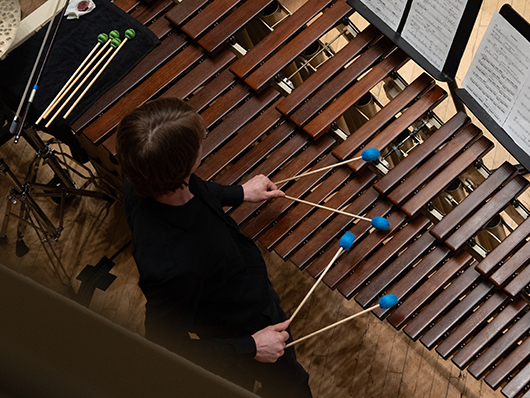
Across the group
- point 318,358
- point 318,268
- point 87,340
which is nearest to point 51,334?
point 87,340

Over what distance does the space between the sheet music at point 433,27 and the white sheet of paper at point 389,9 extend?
53 millimetres

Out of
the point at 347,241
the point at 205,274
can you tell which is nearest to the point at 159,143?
the point at 205,274

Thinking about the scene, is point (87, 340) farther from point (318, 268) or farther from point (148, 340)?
point (318, 268)

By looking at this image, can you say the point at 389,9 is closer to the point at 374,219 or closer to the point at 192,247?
the point at 374,219

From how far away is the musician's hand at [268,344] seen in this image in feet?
6.73

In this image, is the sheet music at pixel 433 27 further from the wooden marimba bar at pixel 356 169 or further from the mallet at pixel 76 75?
the mallet at pixel 76 75

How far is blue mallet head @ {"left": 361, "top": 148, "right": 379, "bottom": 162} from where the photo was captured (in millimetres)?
2457

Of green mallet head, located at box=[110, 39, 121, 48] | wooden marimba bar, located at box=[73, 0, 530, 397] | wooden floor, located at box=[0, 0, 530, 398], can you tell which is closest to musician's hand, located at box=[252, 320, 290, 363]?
wooden marimba bar, located at box=[73, 0, 530, 397]

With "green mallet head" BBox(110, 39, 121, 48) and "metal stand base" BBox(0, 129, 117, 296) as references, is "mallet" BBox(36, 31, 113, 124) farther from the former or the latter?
"metal stand base" BBox(0, 129, 117, 296)

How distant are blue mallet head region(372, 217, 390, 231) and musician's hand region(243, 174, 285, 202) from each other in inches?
16.9

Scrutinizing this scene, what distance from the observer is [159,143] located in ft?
5.07

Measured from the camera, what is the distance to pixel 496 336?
7.80 ft

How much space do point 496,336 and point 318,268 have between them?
0.83 meters

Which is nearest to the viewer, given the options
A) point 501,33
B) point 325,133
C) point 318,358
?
point 501,33
